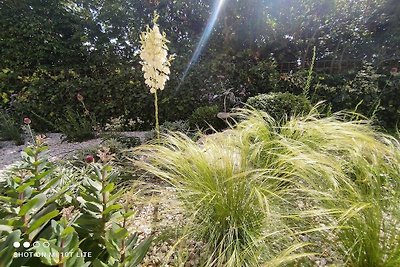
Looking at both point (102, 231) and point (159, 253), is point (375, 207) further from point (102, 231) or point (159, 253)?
point (102, 231)

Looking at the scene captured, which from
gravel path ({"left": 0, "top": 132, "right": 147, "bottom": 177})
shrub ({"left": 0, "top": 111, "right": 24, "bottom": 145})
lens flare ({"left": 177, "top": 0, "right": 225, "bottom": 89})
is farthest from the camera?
lens flare ({"left": 177, "top": 0, "right": 225, "bottom": 89})

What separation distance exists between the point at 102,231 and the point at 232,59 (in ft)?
16.1

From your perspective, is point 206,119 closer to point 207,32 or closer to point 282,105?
point 282,105

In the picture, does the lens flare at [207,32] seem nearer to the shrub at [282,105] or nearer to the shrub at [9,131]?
the shrub at [282,105]


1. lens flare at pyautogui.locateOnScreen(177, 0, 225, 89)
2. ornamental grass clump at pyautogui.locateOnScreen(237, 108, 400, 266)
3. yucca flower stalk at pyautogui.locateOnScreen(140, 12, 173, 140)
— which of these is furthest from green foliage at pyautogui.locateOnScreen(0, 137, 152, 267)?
lens flare at pyautogui.locateOnScreen(177, 0, 225, 89)

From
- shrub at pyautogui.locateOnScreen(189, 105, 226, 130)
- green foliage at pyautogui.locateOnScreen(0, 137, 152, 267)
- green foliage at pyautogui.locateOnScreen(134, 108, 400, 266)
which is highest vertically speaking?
green foliage at pyautogui.locateOnScreen(0, 137, 152, 267)

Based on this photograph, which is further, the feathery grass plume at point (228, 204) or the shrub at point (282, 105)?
the shrub at point (282, 105)

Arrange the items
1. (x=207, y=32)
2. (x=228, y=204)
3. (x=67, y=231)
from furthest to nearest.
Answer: (x=207, y=32), (x=228, y=204), (x=67, y=231)

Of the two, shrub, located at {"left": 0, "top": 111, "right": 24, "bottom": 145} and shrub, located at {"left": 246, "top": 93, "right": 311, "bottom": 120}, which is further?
shrub, located at {"left": 0, "top": 111, "right": 24, "bottom": 145}

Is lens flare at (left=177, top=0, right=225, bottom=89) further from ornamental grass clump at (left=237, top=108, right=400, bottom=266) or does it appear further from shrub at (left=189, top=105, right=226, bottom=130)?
ornamental grass clump at (left=237, top=108, right=400, bottom=266)

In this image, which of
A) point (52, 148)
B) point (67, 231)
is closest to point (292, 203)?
point (67, 231)

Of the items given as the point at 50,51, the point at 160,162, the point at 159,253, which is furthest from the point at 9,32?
the point at 159,253

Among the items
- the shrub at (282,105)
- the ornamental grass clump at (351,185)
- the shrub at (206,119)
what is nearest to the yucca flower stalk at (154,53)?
the ornamental grass clump at (351,185)

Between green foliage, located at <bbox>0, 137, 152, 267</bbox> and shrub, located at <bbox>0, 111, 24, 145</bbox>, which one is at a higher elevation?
green foliage, located at <bbox>0, 137, 152, 267</bbox>
